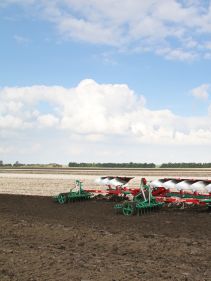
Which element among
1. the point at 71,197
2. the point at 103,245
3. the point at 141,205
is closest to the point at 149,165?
the point at 71,197

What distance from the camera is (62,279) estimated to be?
7.73 meters

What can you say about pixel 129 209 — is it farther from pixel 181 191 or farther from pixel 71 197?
pixel 71 197

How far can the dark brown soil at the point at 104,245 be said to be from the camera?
26.6ft

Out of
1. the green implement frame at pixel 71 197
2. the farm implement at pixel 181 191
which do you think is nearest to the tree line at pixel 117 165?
the green implement frame at pixel 71 197

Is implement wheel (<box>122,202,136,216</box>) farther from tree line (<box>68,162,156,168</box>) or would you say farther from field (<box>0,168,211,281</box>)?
tree line (<box>68,162,156,168</box>)

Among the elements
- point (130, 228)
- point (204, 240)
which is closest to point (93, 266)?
point (204, 240)

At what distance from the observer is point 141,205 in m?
16.8

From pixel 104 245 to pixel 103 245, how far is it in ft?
0.09

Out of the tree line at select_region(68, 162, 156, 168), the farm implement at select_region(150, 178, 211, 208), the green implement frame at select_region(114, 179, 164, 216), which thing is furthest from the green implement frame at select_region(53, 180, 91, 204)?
the tree line at select_region(68, 162, 156, 168)

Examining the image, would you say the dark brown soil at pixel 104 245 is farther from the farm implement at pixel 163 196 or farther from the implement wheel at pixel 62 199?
the implement wheel at pixel 62 199

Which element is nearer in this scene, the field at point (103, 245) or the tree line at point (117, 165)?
the field at point (103, 245)

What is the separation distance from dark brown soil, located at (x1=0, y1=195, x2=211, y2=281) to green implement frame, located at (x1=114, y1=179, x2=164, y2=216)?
42 cm

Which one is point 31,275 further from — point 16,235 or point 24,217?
point 24,217

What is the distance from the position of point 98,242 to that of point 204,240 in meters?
2.82
